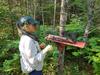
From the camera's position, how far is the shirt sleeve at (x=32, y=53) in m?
4.20

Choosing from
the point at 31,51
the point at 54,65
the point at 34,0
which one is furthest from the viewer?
the point at 34,0

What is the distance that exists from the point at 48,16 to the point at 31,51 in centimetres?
627

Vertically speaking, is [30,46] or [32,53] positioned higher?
[30,46]

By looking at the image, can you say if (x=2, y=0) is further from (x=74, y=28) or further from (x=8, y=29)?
(x=74, y=28)

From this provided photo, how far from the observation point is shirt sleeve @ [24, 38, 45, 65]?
4202 mm

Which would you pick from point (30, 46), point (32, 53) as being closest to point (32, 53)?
point (32, 53)

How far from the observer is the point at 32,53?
4.22 m

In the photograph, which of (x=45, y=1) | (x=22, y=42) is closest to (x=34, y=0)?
(x=45, y=1)

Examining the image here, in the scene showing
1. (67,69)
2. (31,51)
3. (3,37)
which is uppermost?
(31,51)

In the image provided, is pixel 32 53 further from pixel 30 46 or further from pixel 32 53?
pixel 30 46

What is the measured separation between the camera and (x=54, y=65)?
25.5 ft

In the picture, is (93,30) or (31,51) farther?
(93,30)

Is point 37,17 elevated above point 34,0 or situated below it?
below

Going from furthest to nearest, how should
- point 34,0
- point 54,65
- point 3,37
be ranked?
point 34,0, point 3,37, point 54,65
